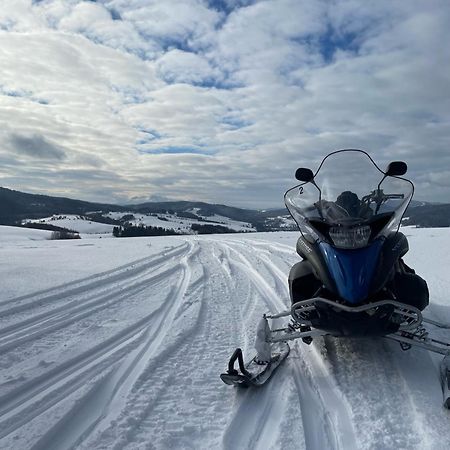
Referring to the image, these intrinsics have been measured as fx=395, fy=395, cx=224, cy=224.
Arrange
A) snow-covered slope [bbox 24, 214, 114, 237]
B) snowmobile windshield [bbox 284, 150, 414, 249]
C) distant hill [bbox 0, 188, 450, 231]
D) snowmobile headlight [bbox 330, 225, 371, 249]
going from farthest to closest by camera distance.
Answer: distant hill [bbox 0, 188, 450, 231] < snow-covered slope [bbox 24, 214, 114, 237] < snowmobile windshield [bbox 284, 150, 414, 249] < snowmobile headlight [bbox 330, 225, 371, 249]

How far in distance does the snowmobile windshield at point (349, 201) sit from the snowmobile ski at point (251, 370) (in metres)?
1.19

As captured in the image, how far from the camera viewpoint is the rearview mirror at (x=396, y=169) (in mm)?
4051

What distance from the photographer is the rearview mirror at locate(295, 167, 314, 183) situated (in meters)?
4.32

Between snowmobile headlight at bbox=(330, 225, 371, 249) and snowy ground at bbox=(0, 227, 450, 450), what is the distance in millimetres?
1099

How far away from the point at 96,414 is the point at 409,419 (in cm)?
214

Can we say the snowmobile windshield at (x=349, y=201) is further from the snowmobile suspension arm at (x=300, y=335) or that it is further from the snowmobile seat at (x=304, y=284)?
the snowmobile suspension arm at (x=300, y=335)

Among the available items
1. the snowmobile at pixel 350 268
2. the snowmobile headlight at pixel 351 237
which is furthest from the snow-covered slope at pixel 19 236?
the snowmobile headlight at pixel 351 237

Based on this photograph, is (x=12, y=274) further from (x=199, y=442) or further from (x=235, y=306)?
(x=199, y=442)

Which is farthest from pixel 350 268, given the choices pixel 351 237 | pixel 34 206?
pixel 34 206

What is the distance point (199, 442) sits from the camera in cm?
244

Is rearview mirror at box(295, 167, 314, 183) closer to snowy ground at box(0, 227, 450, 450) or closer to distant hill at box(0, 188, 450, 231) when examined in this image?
snowy ground at box(0, 227, 450, 450)

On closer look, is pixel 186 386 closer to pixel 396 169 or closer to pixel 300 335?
pixel 300 335

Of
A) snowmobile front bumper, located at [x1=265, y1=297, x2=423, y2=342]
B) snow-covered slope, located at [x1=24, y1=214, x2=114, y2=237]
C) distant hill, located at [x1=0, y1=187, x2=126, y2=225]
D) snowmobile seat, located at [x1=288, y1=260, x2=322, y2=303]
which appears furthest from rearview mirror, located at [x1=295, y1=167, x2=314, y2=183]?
distant hill, located at [x1=0, y1=187, x2=126, y2=225]

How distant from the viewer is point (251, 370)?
134 inches
